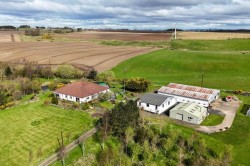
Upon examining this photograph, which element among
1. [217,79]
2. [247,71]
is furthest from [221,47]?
[217,79]

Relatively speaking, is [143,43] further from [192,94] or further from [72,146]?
[72,146]

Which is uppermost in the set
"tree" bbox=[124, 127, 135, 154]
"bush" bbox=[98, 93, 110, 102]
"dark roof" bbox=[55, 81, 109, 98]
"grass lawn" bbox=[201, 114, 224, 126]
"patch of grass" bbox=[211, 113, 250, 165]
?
"dark roof" bbox=[55, 81, 109, 98]

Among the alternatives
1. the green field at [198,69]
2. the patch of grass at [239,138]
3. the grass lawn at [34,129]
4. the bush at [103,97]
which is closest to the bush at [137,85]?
the green field at [198,69]

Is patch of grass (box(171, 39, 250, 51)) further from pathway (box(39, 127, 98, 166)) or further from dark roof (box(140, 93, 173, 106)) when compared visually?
pathway (box(39, 127, 98, 166))

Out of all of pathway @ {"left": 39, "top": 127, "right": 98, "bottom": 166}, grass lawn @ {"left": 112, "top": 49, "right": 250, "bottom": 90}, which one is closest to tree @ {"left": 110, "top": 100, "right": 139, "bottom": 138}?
pathway @ {"left": 39, "top": 127, "right": 98, "bottom": 166}

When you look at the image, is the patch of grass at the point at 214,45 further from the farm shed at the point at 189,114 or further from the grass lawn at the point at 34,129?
the grass lawn at the point at 34,129

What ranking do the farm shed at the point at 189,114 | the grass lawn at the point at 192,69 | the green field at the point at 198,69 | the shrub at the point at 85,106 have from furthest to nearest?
the grass lawn at the point at 192,69
the green field at the point at 198,69
the shrub at the point at 85,106
the farm shed at the point at 189,114

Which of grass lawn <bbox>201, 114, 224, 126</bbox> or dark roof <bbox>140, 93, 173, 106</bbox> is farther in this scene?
dark roof <bbox>140, 93, 173, 106</bbox>
